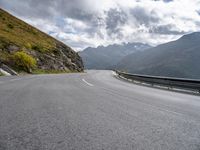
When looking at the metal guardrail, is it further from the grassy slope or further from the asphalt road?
the grassy slope

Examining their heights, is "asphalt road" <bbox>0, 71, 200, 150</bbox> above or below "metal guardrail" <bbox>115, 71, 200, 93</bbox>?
below

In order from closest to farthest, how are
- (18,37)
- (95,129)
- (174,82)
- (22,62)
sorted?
(95,129) < (174,82) < (22,62) < (18,37)

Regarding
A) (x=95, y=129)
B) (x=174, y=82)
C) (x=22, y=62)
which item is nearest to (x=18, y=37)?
(x=22, y=62)

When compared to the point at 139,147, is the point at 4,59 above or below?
above

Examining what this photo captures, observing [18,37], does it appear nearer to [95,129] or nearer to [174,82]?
[174,82]

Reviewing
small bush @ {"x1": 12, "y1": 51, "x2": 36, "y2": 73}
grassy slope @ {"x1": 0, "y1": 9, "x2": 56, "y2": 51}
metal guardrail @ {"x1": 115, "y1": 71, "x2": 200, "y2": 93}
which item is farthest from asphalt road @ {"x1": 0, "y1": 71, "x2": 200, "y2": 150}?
grassy slope @ {"x1": 0, "y1": 9, "x2": 56, "y2": 51}

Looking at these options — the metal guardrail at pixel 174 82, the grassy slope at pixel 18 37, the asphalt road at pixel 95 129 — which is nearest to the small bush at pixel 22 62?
the grassy slope at pixel 18 37

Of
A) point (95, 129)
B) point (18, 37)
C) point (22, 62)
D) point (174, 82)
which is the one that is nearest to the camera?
point (95, 129)

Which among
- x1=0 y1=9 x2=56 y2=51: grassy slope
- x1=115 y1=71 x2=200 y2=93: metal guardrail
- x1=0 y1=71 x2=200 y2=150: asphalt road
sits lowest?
x1=0 y1=71 x2=200 y2=150: asphalt road

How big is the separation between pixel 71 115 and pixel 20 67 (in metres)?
35.1

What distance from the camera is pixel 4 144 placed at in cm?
414

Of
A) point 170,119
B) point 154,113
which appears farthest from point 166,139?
point 154,113

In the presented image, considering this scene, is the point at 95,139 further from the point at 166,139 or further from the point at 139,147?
the point at 166,139

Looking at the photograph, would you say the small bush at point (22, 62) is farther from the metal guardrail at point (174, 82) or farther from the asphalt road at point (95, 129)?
the asphalt road at point (95, 129)
